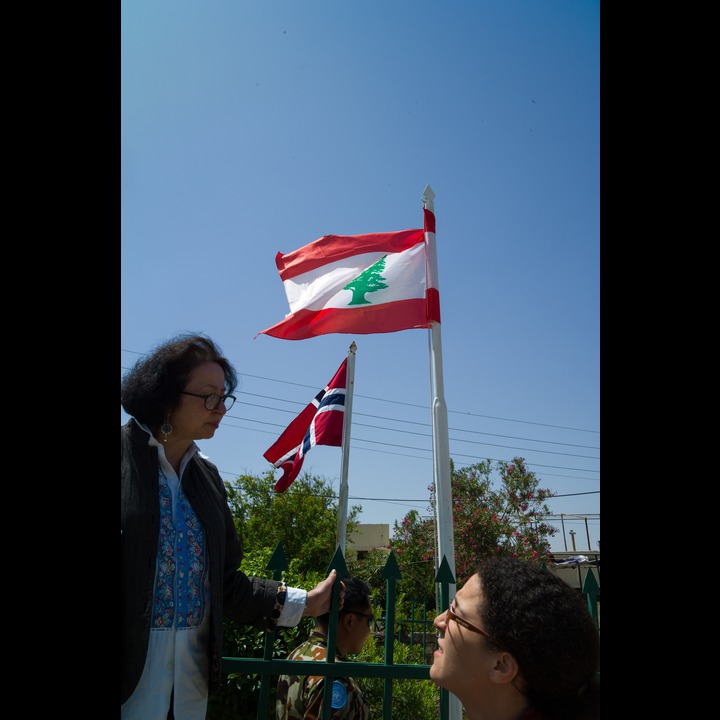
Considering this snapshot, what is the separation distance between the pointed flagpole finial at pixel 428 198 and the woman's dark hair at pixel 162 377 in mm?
3041

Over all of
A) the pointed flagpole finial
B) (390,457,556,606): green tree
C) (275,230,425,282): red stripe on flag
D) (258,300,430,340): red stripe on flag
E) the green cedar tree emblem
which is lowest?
(390,457,556,606): green tree

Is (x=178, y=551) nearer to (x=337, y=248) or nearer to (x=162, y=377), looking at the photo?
(x=162, y=377)

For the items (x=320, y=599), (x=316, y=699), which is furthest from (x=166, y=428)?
(x=316, y=699)

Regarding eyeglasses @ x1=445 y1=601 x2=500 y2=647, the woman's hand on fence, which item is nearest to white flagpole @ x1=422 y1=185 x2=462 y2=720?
the woman's hand on fence

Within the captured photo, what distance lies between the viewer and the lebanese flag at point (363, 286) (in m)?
4.98

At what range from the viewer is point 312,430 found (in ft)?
26.7

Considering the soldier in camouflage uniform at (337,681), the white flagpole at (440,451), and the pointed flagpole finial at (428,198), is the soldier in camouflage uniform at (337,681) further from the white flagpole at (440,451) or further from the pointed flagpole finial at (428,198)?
the pointed flagpole finial at (428,198)

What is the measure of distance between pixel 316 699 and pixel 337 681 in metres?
0.13

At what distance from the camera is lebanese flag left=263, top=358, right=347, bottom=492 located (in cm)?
782

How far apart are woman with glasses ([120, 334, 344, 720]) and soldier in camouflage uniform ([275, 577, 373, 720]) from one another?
42 centimetres

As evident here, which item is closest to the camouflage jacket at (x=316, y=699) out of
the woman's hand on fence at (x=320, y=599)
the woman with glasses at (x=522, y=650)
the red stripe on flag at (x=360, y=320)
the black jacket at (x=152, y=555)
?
the woman's hand on fence at (x=320, y=599)

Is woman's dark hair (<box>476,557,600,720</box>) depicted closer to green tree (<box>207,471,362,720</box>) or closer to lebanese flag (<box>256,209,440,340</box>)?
lebanese flag (<box>256,209,440,340</box>)
